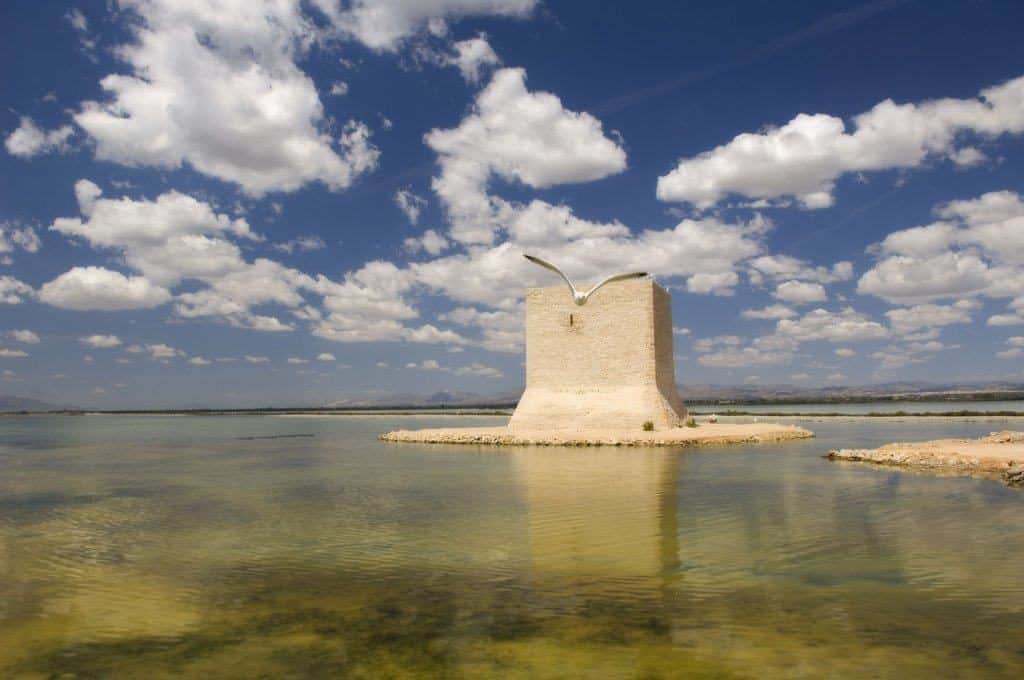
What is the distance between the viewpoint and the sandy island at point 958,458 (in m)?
Answer: 15.8

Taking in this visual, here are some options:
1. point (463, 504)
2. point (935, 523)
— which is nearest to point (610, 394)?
point (463, 504)

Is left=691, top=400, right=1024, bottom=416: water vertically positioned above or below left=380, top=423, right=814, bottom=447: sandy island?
above

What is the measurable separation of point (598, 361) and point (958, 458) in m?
14.2

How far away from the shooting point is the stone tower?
28.2 m

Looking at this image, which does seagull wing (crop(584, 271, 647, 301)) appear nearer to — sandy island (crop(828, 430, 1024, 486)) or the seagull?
the seagull

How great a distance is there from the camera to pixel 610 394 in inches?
1128

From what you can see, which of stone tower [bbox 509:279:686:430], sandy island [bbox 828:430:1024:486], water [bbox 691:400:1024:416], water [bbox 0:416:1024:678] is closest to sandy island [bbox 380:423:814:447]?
stone tower [bbox 509:279:686:430]

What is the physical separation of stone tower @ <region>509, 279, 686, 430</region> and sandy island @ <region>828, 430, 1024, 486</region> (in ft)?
31.1

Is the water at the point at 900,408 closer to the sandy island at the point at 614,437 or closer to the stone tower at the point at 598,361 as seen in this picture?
the sandy island at the point at 614,437

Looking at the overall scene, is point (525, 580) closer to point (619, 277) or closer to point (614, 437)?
point (614, 437)

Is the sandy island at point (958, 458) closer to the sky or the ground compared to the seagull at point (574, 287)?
closer to the ground

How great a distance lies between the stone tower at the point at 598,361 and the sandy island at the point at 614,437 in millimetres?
731

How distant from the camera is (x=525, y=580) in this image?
7.16 m

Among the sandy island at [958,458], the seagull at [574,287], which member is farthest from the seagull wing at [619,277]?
the sandy island at [958,458]
